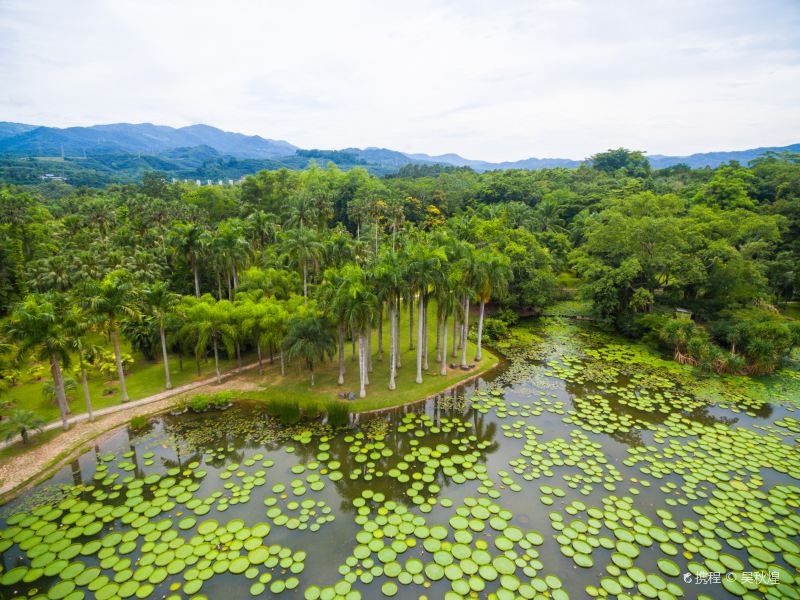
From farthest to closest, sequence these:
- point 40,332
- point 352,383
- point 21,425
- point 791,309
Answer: point 791,309, point 352,383, point 21,425, point 40,332

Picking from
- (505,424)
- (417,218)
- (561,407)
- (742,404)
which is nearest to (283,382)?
(505,424)

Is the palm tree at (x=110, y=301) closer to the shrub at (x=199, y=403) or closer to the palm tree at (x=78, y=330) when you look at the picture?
the palm tree at (x=78, y=330)

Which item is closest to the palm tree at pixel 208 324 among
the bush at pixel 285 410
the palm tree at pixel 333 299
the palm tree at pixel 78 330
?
the bush at pixel 285 410

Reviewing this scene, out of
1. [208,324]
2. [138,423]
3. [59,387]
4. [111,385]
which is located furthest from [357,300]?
[111,385]

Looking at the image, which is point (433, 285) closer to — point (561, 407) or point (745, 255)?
point (561, 407)

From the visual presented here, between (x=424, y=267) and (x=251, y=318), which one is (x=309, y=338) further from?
(x=424, y=267)

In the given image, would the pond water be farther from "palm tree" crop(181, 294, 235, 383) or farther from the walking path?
"palm tree" crop(181, 294, 235, 383)

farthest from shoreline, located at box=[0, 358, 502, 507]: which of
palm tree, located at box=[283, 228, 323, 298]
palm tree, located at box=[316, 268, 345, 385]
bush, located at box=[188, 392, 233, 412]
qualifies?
palm tree, located at box=[283, 228, 323, 298]
